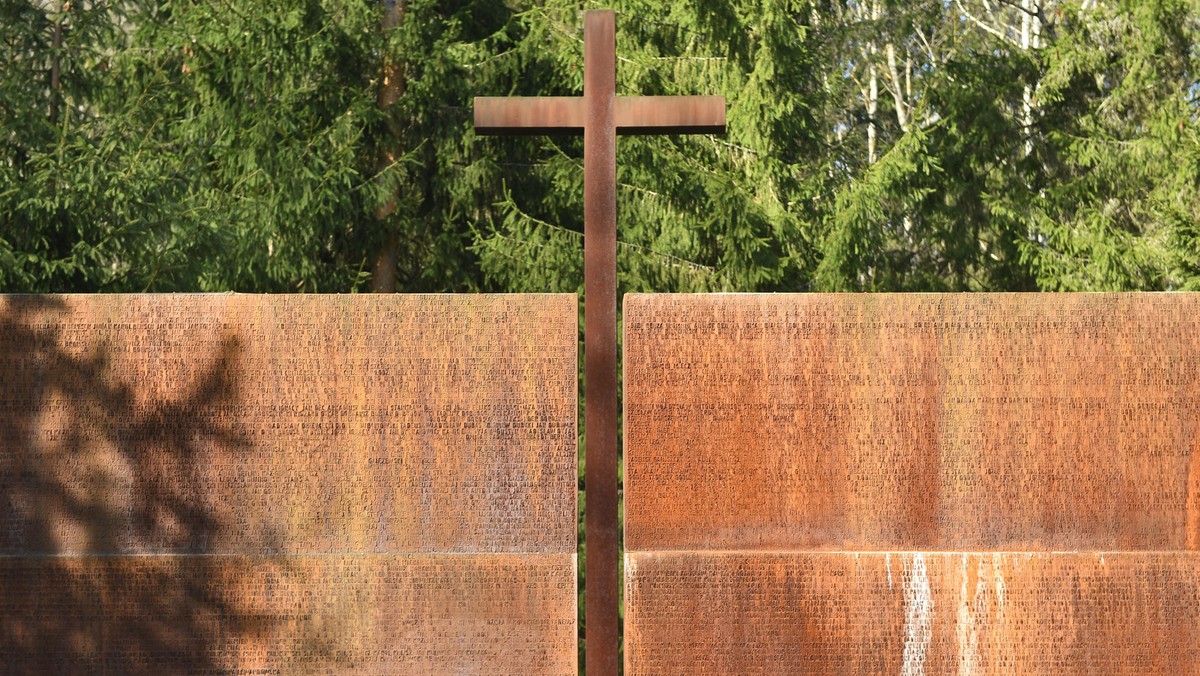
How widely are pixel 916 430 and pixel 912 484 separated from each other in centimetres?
18

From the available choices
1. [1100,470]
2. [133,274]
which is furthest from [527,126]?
[133,274]

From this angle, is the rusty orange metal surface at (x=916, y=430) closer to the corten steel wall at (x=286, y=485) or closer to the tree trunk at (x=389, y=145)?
the corten steel wall at (x=286, y=485)

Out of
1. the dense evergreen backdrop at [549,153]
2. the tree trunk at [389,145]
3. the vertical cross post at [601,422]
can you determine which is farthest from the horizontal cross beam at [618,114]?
the tree trunk at [389,145]

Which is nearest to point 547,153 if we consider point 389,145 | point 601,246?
point 389,145

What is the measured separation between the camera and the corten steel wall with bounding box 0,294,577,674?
4016 mm

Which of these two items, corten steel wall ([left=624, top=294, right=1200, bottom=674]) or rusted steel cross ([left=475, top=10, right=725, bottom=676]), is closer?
rusted steel cross ([left=475, top=10, right=725, bottom=676])

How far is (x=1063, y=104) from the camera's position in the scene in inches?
500

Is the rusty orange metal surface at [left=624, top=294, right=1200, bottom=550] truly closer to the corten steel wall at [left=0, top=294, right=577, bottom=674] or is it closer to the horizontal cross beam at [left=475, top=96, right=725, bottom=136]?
the corten steel wall at [left=0, top=294, right=577, bottom=674]

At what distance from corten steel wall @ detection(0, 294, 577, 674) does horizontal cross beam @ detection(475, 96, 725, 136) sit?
1.95ft

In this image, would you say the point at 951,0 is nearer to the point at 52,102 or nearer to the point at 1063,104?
the point at 1063,104

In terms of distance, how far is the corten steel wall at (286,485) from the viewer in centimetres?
402

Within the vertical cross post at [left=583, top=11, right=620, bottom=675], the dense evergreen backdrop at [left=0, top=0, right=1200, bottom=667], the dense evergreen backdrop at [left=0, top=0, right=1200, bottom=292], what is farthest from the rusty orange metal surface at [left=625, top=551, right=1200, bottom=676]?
the dense evergreen backdrop at [left=0, top=0, right=1200, bottom=292]

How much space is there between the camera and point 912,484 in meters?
4.04

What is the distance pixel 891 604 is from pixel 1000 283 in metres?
9.22
